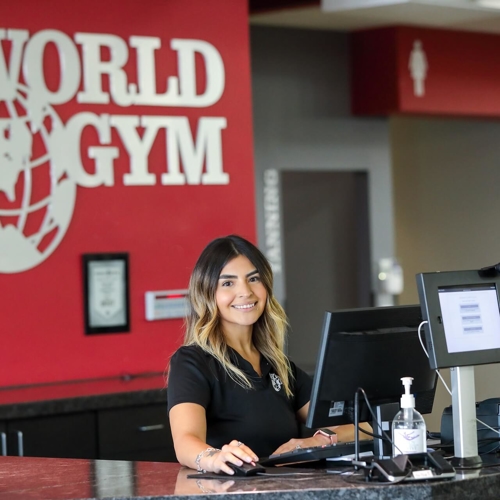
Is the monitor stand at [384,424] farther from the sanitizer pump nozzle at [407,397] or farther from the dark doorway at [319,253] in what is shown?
the dark doorway at [319,253]

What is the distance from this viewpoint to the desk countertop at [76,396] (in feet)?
14.3

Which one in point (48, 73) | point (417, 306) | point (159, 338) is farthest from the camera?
point (159, 338)

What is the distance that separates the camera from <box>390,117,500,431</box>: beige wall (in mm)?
8812

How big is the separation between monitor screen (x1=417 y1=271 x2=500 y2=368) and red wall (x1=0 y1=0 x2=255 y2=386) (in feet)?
8.38

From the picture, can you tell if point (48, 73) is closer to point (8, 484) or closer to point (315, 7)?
point (315, 7)

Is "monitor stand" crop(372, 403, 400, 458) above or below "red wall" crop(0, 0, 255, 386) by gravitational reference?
below

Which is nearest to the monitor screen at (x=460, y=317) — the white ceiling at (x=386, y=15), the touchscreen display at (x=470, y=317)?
the touchscreen display at (x=470, y=317)

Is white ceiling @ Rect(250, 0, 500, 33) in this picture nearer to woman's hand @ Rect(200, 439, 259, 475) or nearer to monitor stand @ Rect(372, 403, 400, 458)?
monitor stand @ Rect(372, 403, 400, 458)

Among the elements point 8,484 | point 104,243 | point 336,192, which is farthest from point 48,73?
point 336,192

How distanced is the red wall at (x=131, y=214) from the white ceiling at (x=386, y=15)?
1.01 metres

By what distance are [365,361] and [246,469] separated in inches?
16.6

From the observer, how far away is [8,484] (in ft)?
8.87

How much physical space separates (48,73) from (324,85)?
2824mm

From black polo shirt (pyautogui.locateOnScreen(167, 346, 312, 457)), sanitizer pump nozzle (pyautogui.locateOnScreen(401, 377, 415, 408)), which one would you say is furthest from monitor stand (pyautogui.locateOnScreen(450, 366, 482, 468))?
black polo shirt (pyautogui.locateOnScreen(167, 346, 312, 457))
